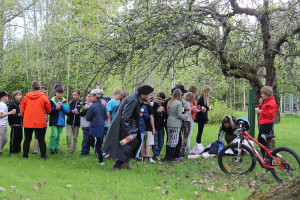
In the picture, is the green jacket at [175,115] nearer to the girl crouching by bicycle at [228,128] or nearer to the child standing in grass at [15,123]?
the girl crouching by bicycle at [228,128]

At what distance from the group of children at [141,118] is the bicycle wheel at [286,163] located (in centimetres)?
169

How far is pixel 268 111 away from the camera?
7355 millimetres

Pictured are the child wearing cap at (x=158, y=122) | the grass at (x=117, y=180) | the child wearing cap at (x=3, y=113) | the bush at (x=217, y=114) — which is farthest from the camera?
the bush at (x=217, y=114)

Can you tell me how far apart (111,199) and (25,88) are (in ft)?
96.7

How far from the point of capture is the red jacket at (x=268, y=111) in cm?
730

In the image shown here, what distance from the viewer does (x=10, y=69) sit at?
28.7 meters

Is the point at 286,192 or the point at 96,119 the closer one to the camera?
the point at 286,192

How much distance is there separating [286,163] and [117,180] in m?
3.26

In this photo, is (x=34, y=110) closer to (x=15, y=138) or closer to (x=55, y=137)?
(x=55, y=137)

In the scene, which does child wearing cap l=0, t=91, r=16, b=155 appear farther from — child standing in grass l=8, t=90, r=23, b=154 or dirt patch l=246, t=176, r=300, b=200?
dirt patch l=246, t=176, r=300, b=200

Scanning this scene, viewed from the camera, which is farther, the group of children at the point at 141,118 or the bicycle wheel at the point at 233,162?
the group of children at the point at 141,118

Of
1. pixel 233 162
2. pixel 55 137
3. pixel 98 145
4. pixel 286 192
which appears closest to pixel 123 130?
pixel 98 145

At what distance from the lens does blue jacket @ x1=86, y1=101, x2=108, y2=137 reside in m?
7.13

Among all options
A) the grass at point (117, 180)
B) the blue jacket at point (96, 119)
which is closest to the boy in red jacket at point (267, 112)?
the grass at point (117, 180)
